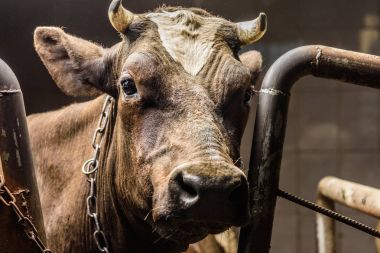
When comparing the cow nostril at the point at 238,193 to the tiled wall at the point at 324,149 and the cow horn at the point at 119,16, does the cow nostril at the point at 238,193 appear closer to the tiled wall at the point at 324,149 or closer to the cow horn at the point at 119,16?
the cow horn at the point at 119,16

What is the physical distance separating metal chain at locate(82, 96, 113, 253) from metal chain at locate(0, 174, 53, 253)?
0.30m

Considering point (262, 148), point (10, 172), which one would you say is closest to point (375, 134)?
point (262, 148)

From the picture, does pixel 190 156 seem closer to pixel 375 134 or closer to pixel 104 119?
pixel 104 119

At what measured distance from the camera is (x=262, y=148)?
1574 mm

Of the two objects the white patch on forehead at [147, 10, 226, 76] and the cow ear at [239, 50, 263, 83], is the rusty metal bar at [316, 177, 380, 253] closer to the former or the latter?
the cow ear at [239, 50, 263, 83]

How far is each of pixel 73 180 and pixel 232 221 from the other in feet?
2.39

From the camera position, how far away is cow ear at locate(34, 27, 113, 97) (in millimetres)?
1826

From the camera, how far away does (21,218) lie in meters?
1.44

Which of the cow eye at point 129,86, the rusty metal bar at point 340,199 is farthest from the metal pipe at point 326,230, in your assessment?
the cow eye at point 129,86

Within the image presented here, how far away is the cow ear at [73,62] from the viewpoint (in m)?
1.83

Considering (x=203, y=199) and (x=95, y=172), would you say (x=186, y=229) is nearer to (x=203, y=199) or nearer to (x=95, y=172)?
(x=203, y=199)

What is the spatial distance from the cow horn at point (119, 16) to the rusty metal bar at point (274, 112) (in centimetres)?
41

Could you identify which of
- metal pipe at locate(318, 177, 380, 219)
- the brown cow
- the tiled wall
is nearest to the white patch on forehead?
the brown cow

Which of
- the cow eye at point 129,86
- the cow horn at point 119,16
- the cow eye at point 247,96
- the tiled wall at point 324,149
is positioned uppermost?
the cow horn at point 119,16
